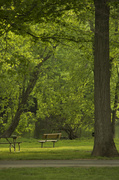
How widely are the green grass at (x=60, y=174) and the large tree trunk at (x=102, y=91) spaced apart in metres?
4.21

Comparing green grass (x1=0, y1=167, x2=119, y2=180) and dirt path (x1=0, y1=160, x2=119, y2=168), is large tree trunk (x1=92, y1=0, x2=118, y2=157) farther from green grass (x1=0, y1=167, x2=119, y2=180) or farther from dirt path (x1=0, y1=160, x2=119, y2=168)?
green grass (x1=0, y1=167, x2=119, y2=180)

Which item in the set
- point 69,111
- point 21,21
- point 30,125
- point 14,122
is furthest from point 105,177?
point 30,125

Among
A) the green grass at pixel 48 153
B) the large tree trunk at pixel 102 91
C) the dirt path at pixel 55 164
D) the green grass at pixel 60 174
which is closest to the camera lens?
the green grass at pixel 60 174

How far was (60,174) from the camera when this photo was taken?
34.4 ft

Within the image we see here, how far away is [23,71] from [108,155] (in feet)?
20.9

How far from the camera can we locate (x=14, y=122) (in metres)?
28.8

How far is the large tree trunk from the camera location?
15992 millimetres

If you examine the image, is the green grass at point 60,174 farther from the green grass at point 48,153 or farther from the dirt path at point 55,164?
the green grass at point 48,153

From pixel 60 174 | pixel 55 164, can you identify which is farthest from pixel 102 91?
pixel 60 174

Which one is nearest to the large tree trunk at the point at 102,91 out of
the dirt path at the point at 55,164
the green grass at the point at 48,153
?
the green grass at the point at 48,153

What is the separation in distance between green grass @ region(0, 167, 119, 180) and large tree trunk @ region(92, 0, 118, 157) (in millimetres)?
4212

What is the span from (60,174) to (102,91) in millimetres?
6334

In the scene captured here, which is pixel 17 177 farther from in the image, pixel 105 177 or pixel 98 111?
pixel 98 111

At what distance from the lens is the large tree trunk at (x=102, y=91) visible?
52.5ft
